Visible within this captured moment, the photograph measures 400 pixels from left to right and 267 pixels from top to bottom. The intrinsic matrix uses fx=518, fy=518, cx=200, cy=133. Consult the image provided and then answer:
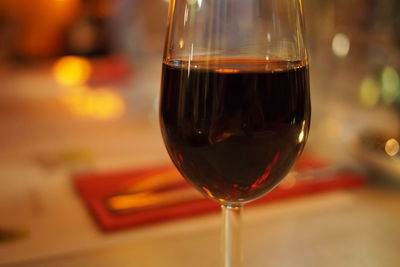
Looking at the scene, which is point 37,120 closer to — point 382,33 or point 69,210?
point 69,210

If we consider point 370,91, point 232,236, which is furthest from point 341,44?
point 232,236

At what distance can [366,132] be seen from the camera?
3.13ft

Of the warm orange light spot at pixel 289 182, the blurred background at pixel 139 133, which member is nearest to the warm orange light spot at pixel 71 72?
the blurred background at pixel 139 133

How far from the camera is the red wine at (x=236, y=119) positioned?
42 centimetres

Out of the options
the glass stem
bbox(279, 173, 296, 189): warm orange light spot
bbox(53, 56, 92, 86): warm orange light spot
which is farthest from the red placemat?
bbox(53, 56, 92, 86): warm orange light spot

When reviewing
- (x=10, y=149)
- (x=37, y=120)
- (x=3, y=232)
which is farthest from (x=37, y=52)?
(x=3, y=232)

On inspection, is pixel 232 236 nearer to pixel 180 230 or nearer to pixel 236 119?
pixel 236 119

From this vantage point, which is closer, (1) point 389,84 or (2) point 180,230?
(2) point 180,230

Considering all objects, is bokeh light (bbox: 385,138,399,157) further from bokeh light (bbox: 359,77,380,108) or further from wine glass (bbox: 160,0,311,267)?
wine glass (bbox: 160,0,311,267)

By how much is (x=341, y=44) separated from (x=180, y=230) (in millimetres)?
665

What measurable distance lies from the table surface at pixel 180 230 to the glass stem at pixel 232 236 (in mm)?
145

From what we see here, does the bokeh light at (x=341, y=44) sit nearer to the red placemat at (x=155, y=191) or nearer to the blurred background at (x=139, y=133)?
the blurred background at (x=139, y=133)

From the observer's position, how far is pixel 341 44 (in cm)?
116

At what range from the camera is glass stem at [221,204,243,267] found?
0.46 metres
